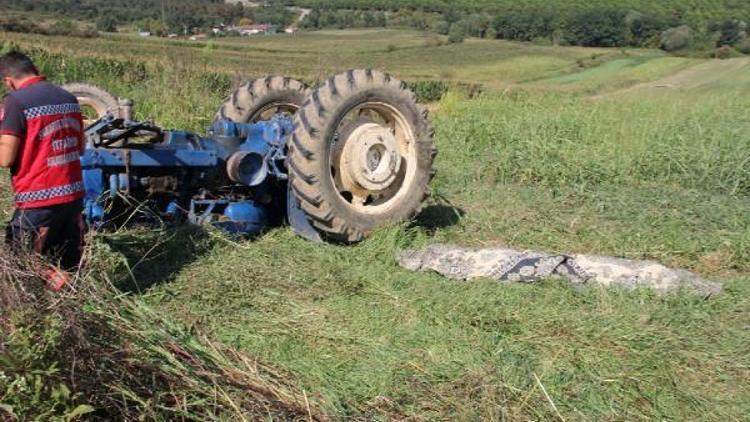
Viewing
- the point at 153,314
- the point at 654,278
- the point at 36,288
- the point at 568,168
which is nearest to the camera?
the point at 36,288

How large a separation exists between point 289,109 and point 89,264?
3849mm

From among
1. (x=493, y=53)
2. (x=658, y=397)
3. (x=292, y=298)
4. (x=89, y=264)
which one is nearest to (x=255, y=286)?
(x=292, y=298)

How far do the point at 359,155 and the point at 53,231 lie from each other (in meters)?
2.41

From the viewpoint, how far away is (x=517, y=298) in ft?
15.5

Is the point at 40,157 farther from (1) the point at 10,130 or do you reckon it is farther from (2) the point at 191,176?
(2) the point at 191,176

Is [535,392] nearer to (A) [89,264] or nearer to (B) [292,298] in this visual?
(B) [292,298]

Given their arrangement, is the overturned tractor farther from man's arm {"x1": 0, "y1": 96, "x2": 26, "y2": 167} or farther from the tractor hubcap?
man's arm {"x1": 0, "y1": 96, "x2": 26, "y2": 167}

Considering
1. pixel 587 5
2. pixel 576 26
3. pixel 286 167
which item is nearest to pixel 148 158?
pixel 286 167

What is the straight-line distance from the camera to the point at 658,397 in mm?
3621

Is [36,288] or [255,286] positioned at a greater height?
[36,288]

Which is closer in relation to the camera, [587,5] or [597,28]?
[597,28]

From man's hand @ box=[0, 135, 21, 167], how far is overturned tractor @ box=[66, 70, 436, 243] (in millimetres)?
1030

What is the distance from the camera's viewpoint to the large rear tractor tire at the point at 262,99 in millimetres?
7027

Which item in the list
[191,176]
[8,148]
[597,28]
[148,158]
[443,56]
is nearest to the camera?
[8,148]
